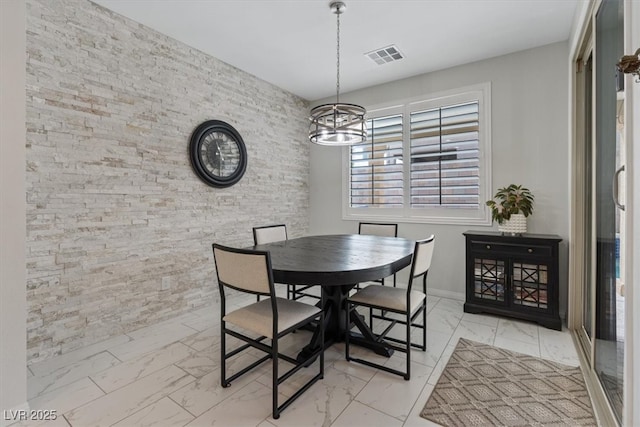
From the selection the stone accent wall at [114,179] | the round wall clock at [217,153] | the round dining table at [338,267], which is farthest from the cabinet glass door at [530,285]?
the round wall clock at [217,153]

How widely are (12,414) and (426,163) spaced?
13.9 feet

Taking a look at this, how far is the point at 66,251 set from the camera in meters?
2.44

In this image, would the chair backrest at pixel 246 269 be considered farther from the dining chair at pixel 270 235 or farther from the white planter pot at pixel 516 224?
the white planter pot at pixel 516 224

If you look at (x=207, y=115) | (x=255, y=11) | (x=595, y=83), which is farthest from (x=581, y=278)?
(x=207, y=115)

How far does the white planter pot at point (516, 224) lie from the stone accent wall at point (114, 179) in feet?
10.1

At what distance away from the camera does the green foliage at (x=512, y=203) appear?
10.3ft

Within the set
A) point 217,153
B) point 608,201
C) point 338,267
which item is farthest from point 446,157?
point 217,153

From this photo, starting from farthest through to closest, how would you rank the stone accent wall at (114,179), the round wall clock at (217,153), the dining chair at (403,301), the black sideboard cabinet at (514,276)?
1. the round wall clock at (217,153)
2. the black sideboard cabinet at (514,276)
3. the stone accent wall at (114,179)
4. the dining chair at (403,301)

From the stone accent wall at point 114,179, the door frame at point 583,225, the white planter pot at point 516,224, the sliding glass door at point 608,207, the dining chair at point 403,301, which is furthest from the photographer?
the white planter pot at point 516,224

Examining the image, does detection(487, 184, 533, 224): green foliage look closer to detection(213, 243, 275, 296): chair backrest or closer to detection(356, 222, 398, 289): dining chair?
detection(356, 222, 398, 289): dining chair

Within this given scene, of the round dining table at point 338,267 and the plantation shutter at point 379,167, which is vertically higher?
the plantation shutter at point 379,167

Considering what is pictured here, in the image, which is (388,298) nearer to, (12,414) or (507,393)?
(507,393)

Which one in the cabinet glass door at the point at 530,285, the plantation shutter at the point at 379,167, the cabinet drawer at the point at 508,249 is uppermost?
the plantation shutter at the point at 379,167

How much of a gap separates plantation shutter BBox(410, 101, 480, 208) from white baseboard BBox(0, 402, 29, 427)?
13.0ft
